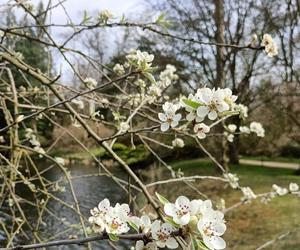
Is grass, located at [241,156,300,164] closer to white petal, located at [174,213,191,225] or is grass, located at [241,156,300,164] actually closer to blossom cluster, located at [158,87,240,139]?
blossom cluster, located at [158,87,240,139]

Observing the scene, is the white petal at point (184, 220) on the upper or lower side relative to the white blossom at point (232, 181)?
upper

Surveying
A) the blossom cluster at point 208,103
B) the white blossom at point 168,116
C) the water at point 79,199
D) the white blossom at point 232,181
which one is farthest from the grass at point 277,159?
the blossom cluster at point 208,103

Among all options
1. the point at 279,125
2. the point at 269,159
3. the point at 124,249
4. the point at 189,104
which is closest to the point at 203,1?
the point at 279,125

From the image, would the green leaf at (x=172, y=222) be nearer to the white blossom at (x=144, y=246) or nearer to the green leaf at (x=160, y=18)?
the white blossom at (x=144, y=246)

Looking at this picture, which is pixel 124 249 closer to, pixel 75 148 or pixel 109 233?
pixel 109 233

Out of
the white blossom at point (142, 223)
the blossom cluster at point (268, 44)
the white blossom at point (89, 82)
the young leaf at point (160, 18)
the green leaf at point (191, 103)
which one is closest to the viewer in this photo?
the white blossom at point (142, 223)

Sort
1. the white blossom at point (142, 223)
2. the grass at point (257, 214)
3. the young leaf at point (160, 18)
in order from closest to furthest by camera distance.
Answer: the white blossom at point (142, 223) → the young leaf at point (160, 18) → the grass at point (257, 214)

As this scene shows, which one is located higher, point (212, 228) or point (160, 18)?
point (160, 18)

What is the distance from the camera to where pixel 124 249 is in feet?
29.4

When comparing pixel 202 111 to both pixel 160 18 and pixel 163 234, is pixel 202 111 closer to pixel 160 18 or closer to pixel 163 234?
pixel 163 234

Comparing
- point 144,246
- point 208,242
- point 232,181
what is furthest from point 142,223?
point 232,181

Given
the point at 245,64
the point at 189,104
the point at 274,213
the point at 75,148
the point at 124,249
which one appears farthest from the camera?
the point at 75,148

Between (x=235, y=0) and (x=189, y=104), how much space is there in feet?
53.2

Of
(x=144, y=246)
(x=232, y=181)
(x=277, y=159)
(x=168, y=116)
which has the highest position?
(x=168, y=116)
